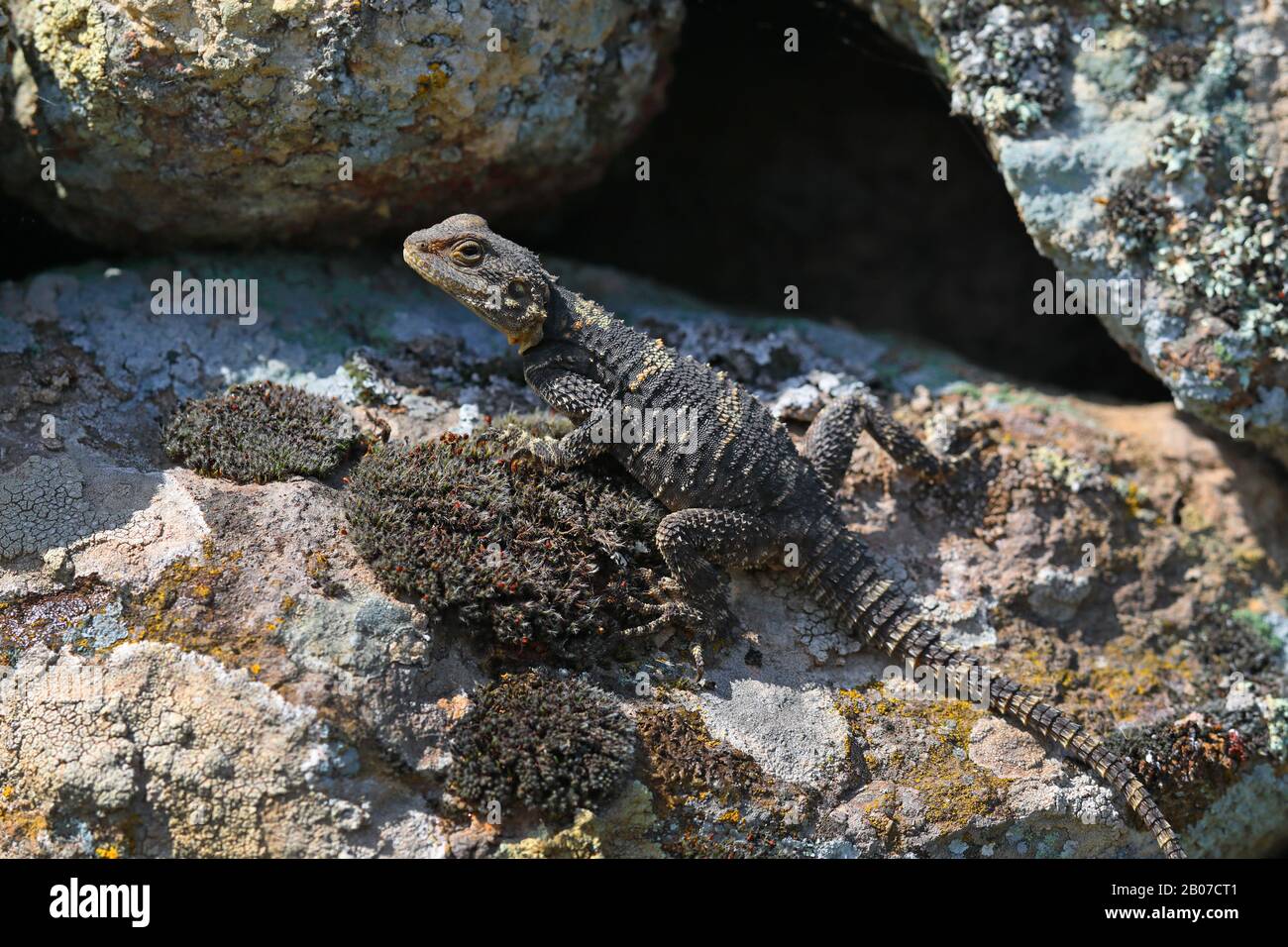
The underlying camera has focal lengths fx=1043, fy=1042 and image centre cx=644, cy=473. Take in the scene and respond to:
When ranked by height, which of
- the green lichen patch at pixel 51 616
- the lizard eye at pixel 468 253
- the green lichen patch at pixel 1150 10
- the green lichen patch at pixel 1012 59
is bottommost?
the green lichen patch at pixel 51 616

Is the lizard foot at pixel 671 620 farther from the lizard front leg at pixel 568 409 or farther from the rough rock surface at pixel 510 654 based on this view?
the lizard front leg at pixel 568 409

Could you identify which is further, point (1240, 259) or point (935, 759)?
point (1240, 259)

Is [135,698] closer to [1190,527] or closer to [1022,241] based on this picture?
[1190,527]

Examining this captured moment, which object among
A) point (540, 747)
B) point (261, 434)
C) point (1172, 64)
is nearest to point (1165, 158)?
point (1172, 64)

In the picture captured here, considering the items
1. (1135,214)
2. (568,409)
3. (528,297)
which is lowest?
(568,409)

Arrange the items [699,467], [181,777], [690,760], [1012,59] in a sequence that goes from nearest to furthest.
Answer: [181,777] → [690,760] → [699,467] → [1012,59]

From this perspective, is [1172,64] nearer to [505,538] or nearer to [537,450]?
[537,450]

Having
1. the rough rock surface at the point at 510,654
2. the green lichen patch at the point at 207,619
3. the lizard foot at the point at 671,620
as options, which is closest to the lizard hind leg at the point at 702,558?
the lizard foot at the point at 671,620
